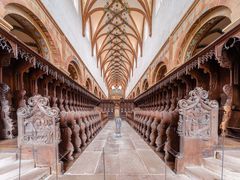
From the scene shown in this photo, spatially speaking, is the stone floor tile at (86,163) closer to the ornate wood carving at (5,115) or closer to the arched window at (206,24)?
the ornate wood carving at (5,115)

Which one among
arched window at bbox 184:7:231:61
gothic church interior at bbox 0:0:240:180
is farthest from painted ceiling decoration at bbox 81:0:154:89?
arched window at bbox 184:7:231:61

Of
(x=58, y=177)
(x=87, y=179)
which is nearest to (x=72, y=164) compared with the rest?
(x=58, y=177)

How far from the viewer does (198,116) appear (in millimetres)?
1935

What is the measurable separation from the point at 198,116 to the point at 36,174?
240cm

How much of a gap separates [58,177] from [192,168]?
76.9 inches

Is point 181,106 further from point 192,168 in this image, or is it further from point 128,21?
point 128,21

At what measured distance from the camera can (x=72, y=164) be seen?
234 centimetres

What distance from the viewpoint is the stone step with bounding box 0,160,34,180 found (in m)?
1.47

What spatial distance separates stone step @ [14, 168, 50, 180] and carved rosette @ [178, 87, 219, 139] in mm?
2053

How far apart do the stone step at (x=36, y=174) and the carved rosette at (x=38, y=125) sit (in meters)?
0.36

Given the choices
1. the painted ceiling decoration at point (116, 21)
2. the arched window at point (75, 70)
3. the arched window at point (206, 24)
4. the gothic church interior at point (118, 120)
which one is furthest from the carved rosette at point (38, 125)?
the painted ceiling decoration at point (116, 21)

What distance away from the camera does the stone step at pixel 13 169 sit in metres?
→ 1.47

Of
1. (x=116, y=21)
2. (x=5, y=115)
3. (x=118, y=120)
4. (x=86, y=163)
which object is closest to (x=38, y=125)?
(x=86, y=163)

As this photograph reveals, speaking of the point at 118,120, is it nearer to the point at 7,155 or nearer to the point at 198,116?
the point at 198,116
